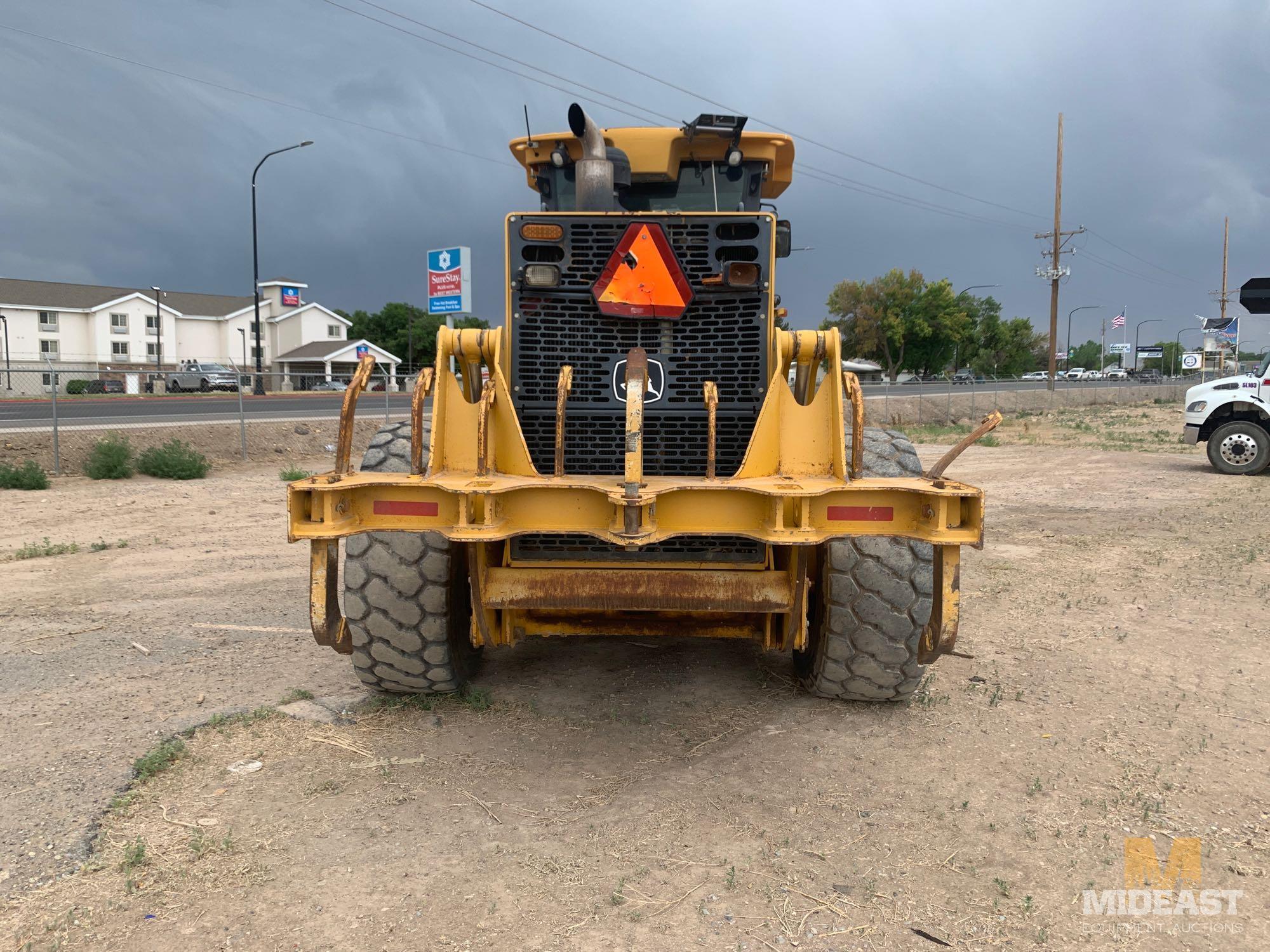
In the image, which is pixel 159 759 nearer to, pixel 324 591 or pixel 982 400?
pixel 324 591

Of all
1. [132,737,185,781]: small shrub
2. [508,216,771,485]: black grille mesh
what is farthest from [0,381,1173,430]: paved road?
[508,216,771,485]: black grille mesh

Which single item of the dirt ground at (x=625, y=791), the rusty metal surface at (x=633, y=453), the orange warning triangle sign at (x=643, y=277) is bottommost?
the dirt ground at (x=625, y=791)

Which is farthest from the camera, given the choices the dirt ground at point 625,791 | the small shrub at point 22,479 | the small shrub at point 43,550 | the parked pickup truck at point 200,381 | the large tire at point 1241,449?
the parked pickup truck at point 200,381

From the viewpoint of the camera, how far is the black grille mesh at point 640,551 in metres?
3.93

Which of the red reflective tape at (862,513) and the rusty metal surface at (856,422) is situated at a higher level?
the rusty metal surface at (856,422)

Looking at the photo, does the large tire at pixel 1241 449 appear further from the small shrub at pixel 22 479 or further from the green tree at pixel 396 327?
the green tree at pixel 396 327

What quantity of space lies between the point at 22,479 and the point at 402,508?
1108 cm

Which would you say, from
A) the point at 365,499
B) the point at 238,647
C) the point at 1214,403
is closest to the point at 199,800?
the point at 365,499

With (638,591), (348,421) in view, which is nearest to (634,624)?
(638,591)

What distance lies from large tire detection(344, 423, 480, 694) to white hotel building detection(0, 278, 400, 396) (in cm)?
5258

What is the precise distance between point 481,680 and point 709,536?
5.30 feet

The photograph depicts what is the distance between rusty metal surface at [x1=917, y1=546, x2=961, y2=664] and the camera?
341 centimetres

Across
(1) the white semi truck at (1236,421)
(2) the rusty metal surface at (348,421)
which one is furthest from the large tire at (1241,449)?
(2) the rusty metal surface at (348,421)

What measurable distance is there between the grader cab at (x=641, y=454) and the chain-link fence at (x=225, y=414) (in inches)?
234
